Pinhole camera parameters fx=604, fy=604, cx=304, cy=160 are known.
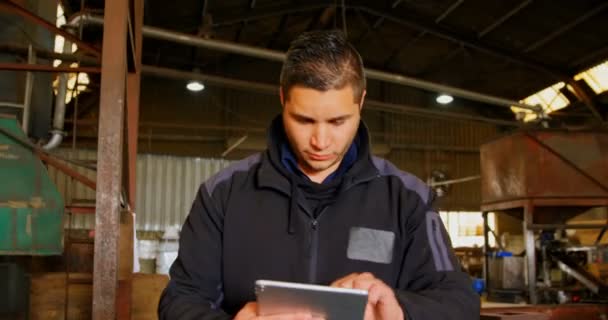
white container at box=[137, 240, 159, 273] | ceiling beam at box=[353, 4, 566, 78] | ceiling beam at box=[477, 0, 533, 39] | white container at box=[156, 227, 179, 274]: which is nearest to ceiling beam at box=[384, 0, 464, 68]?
ceiling beam at box=[353, 4, 566, 78]

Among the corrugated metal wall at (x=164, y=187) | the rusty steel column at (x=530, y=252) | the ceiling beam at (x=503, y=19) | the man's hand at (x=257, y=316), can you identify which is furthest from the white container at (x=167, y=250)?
the man's hand at (x=257, y=316)

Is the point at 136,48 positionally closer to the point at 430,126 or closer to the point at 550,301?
the point at 550,301

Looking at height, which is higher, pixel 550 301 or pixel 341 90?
pixel 341 90

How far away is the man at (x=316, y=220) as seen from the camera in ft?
5.30

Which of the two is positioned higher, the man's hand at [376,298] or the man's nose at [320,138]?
the man's nose at [320,138]

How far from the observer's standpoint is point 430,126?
16391 mm

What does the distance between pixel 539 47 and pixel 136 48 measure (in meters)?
9.76

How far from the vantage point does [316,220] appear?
167cm

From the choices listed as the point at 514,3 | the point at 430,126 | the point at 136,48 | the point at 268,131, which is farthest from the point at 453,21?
the point at 268,131

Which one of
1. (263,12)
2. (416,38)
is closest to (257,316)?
(263,12)

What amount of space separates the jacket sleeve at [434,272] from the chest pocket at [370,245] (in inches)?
2.6

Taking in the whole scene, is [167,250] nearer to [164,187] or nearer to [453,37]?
[164,187]

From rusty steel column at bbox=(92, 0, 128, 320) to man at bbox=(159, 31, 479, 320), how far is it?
4.67 feet

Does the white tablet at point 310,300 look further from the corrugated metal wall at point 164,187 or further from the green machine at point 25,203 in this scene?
the corrugated metal wall at point 164,187
